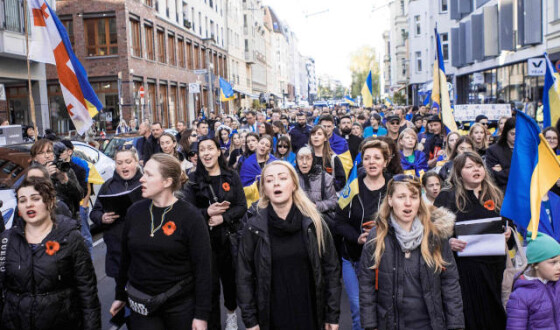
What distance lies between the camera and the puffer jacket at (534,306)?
357 centimetres

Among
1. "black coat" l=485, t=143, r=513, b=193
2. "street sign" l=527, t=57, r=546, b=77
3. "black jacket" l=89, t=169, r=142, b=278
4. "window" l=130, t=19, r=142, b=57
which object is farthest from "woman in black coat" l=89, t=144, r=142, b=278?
"window" l=130, t=19, r=142, b=57

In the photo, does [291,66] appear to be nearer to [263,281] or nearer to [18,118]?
[18,118]

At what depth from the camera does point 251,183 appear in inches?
309

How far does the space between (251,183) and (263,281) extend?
13.7ft

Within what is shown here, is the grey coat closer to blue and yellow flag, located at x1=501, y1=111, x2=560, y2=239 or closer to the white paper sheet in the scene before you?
the white paper sheet

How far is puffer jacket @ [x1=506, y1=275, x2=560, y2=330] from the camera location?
357cm

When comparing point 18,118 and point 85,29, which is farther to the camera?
point 85,29

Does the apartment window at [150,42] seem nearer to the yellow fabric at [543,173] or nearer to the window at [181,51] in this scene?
the window at [181,51]

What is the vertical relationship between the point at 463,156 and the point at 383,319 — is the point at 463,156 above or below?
above

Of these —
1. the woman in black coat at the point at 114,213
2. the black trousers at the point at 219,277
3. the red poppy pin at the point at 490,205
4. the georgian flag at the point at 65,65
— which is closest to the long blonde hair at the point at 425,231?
the red poppy pin at the point at 490,205

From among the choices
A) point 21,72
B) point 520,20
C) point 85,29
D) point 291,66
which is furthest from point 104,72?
point 291,66

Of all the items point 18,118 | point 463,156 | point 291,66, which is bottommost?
point 463,156

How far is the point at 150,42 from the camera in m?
36.3

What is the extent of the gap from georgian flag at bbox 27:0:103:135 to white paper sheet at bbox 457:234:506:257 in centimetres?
734
